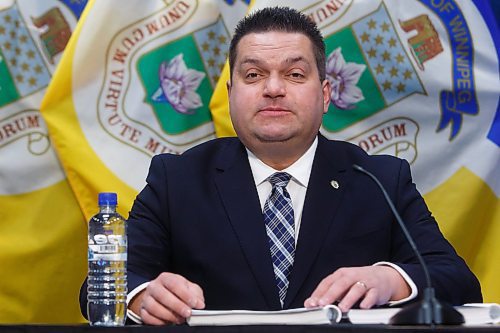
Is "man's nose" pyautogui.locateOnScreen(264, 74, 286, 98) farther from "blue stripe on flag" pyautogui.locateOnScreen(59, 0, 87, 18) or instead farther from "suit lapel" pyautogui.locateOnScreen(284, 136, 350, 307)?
"blue stripe on flag" pyautogui.locateOnScreen(59, 0, 87, 18)

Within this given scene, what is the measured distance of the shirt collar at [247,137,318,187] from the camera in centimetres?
237

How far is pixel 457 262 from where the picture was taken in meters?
2.24

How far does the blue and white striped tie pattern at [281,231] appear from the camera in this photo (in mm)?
2221

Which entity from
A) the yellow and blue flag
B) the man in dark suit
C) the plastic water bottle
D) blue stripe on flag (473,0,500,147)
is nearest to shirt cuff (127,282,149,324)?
the plastic water bottle

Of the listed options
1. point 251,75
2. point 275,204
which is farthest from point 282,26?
point 275,204

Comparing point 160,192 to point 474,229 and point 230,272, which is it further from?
point 474,229

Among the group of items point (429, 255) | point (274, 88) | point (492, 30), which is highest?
point (274, 88)

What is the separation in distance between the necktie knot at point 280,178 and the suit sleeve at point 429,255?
282 mm

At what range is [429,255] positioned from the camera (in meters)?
2.25

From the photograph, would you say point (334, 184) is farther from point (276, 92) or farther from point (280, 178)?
point (276, 92)

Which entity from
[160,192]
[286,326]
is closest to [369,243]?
[160,192]

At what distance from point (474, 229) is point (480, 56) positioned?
1.75ft

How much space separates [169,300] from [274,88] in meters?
0.69

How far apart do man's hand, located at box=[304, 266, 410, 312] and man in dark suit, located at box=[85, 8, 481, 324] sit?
17 centimetres
